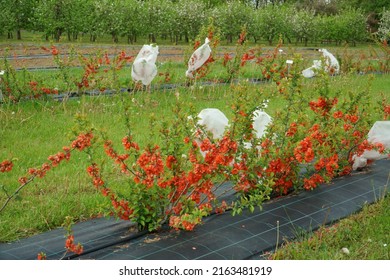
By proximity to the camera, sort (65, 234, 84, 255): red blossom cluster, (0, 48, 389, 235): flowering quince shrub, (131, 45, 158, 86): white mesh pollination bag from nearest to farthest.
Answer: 1. (65, 234, 84, 255): red blossom cluster
2. (0, 48, 389, 235): flowering quince shrub
3. (131, 45, 158, 86): white mesh pollination bag

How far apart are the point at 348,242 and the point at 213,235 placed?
70cm

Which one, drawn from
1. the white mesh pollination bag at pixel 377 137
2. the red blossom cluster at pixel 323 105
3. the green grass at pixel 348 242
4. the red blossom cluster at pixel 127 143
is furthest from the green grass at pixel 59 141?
the green grass at pixel 348 242

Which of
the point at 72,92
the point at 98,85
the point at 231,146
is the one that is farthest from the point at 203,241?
the point at 72,92

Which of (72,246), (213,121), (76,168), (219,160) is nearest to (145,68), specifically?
(76,168)

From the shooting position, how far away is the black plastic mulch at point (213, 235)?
2.54m

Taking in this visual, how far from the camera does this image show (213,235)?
8.96 feet

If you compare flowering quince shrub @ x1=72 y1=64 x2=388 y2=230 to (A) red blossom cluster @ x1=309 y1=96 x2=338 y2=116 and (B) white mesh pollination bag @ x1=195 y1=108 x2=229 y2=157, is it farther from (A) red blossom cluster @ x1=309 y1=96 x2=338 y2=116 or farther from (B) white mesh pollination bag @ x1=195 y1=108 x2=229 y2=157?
(B) white mesh pollination bag @ x1=195 y1=108 x2=229 y2=157

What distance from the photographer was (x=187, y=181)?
2.77 metres

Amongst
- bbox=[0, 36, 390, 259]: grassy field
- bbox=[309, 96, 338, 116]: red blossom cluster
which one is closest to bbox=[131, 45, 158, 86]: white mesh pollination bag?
bbox=[0, 36, 390, 259]: grassy field

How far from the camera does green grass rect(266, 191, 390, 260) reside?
8.48 ft

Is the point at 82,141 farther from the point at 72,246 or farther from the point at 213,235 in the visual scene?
the point at 213,235

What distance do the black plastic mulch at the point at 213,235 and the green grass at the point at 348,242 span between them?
0.08 m

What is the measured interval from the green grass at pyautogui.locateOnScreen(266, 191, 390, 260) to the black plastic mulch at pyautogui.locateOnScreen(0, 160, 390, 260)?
0.08 metres

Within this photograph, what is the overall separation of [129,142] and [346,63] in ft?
25.3
